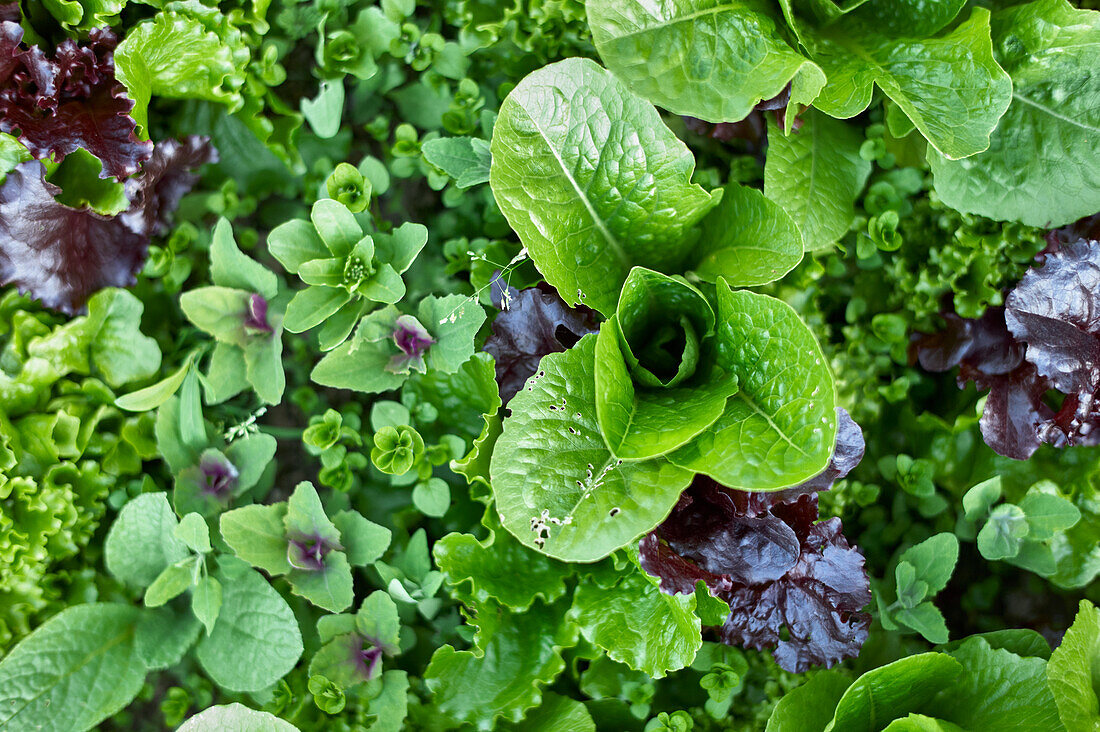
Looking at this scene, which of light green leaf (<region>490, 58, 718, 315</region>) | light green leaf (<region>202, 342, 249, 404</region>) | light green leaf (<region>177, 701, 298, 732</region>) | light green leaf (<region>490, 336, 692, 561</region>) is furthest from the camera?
light green leaf (<region>202, 342, 249, 404</region>)

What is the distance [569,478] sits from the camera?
102 cm

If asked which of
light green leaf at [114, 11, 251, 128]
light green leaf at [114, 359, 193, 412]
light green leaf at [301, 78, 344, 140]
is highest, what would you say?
light green leaf at [114, 11, 251, 128]

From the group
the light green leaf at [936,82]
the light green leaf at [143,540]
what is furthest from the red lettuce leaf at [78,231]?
the light green leaf at [936,82]

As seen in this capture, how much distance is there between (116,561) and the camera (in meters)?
1.31

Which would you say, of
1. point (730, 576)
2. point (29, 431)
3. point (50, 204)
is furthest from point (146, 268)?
point (730, 576)

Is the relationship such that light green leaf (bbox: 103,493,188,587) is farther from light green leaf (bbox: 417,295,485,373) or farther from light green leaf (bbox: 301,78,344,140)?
light green leaf (bbox: 301,78,344,140)

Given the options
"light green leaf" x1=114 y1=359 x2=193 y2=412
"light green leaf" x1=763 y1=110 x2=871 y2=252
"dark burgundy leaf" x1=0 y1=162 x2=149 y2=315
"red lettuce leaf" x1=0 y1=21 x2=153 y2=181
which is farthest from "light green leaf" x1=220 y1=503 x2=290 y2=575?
"light green leaf" x1=763 y1=110 x2=871 y2=252

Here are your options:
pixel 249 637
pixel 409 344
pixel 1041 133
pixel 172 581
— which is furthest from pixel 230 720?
pixel 1041 133

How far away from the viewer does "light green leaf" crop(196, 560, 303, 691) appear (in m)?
1.23

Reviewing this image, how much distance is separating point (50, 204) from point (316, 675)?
0.88 metres

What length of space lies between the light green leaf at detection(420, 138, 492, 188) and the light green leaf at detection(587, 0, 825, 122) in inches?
11.4

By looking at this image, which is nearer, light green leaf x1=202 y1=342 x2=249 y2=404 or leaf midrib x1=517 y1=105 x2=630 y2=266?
leaf midrib x1=517 y1=105 x2=630 y2=266

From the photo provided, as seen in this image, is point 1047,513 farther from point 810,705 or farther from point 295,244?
point 295,244

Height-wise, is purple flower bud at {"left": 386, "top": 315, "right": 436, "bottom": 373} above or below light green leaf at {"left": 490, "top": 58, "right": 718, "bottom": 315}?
below
